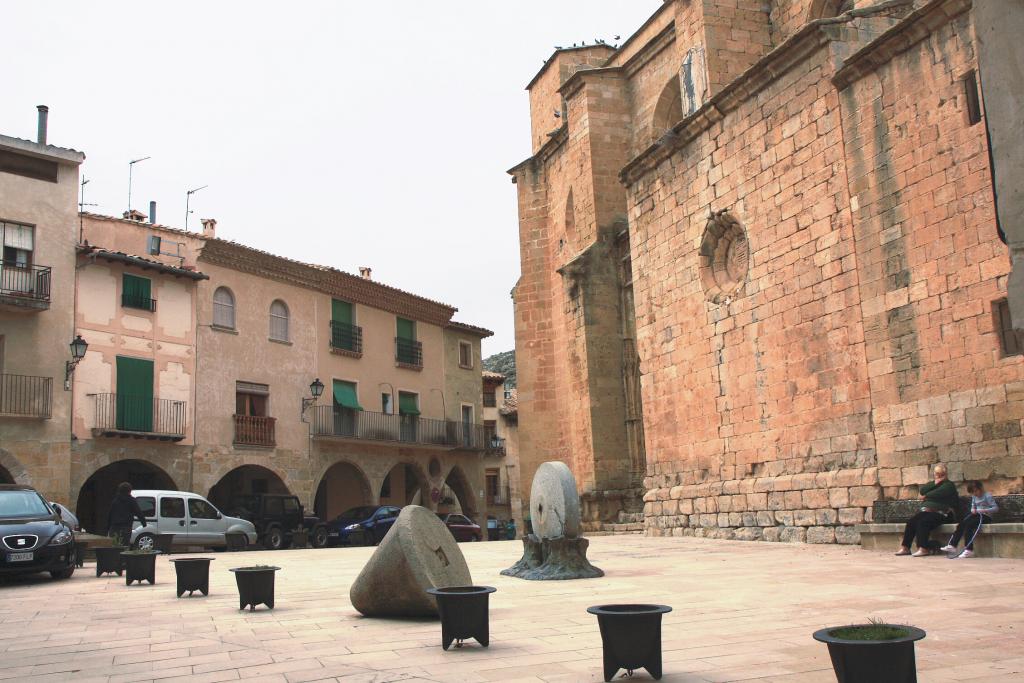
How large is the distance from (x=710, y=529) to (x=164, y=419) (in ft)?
48.6

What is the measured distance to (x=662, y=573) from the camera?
9.34 m

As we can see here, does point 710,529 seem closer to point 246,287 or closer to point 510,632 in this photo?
point 510,632

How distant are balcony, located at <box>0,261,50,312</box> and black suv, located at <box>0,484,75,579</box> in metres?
10.0

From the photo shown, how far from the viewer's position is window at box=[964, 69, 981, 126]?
33.1 feet

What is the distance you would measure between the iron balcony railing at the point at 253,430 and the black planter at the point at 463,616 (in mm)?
21278

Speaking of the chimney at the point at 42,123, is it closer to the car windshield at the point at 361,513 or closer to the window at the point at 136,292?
the window at the point at 136,292

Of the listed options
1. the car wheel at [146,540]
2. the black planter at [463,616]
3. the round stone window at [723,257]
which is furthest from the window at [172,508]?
the black planter at [463,616]

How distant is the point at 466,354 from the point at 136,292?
48.8 ft

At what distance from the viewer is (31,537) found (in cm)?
1073

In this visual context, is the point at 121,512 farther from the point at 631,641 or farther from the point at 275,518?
the point at 631,641

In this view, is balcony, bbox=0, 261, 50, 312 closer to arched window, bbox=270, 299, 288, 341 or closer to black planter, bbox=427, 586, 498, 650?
arched window, bbox=270, 299, 288, 341

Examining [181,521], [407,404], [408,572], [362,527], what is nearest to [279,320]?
[407,404]

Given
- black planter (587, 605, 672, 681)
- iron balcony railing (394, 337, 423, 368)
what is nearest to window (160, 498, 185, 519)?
iron balcony railing (394, 337, 423, 368)

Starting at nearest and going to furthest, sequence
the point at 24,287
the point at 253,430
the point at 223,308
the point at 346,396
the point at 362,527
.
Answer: the point at 24,287
the point at 362,527
the point at 253,430
the point at 223,308
the point at 346,396
